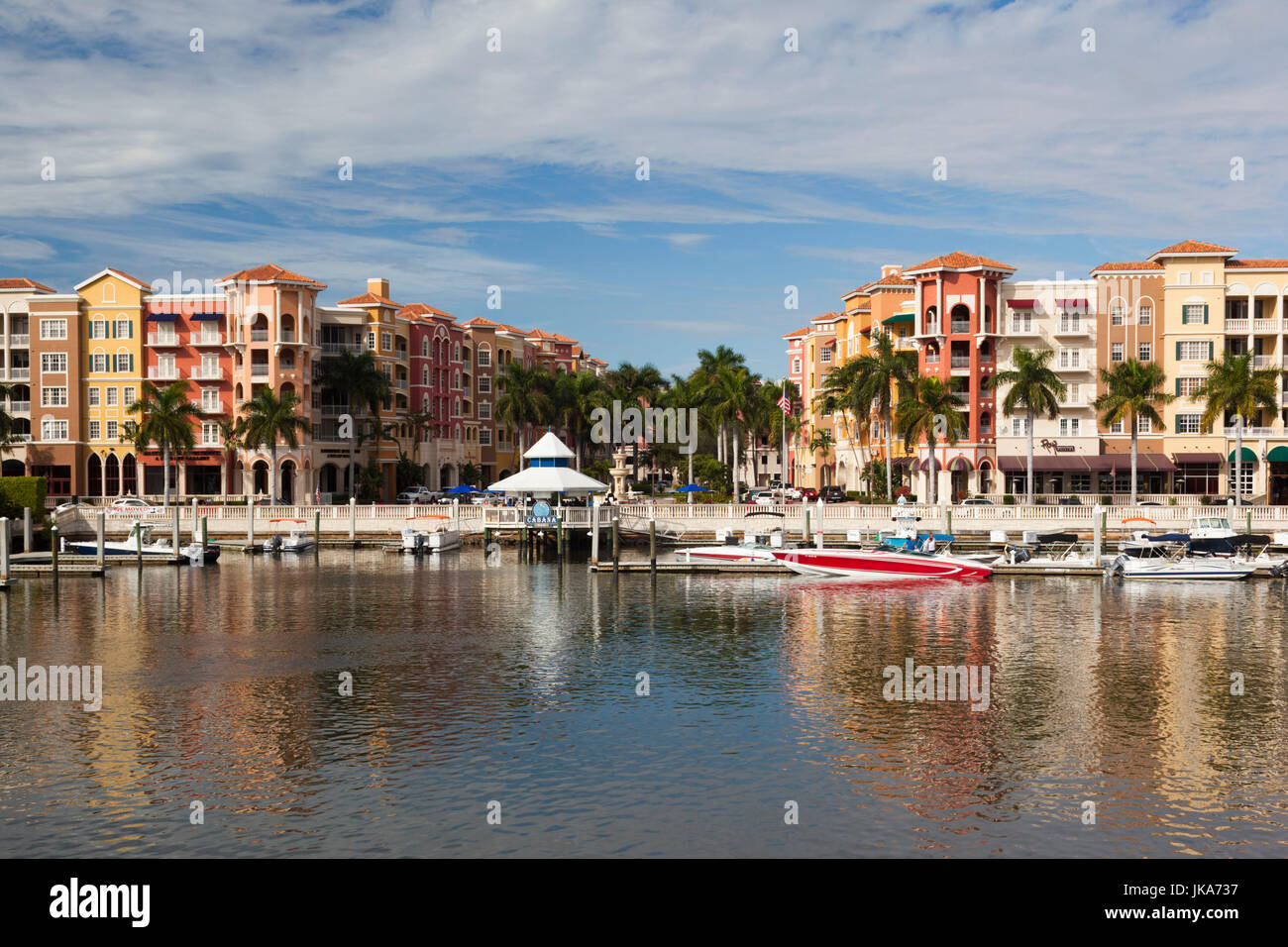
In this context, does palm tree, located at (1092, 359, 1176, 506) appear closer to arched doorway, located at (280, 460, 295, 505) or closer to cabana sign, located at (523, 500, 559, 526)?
cabana sign, located at (523, 500, 559, 526)

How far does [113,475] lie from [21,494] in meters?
33.5

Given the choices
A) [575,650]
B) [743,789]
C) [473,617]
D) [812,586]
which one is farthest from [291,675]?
[812,586]

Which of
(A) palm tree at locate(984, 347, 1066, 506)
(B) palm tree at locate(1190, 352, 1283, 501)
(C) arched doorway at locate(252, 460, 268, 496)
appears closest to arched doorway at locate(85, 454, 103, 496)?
(C) arched doorway at locate(252, 460, 268, 496)

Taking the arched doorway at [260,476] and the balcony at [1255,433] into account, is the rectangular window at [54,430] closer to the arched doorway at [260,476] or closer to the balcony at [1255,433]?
the arched doorway at [260,476]

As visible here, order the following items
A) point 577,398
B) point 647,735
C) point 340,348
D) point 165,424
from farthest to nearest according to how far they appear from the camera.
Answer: point 577,398, point 340,348, point 165,424, point 647,735

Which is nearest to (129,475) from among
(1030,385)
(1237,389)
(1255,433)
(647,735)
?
(1030,385)

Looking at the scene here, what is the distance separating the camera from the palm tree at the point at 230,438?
100 m

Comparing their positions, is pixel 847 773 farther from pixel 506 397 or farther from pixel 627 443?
pixel 627 443

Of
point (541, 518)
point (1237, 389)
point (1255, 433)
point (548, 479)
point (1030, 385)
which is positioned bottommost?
point (541, 518)

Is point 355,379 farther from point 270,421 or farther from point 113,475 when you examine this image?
point 113,475

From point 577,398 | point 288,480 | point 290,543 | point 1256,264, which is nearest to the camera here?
point 290,543

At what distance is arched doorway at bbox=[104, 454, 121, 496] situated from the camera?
4141 inches

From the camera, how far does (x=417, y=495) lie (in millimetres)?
102812

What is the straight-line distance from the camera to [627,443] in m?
153
